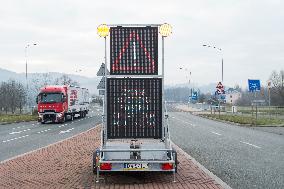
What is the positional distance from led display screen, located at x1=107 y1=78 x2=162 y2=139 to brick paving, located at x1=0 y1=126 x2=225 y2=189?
3.34ft

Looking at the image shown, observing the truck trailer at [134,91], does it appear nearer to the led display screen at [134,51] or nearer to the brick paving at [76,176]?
the led display screen at [134,51]

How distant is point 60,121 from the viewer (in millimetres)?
38531

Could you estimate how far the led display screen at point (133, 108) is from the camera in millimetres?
10023

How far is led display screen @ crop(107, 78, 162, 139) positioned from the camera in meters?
10.0

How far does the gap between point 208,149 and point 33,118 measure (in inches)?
1237

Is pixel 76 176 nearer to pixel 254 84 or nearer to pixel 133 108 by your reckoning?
pixel 133 108

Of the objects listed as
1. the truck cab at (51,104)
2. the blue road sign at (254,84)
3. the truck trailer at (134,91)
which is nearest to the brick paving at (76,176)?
the truck trailer at (134,91)

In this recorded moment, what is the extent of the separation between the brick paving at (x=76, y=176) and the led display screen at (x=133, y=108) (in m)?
1.02

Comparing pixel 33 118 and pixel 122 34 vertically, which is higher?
pixel 122 34

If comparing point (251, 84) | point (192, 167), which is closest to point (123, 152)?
point (192, 167)

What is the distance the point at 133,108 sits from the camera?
10078 millimetres

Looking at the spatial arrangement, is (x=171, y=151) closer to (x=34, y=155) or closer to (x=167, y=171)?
(x=167, y=171)

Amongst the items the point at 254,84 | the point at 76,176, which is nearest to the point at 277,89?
the point at 254,84

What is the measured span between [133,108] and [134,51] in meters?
1.33
